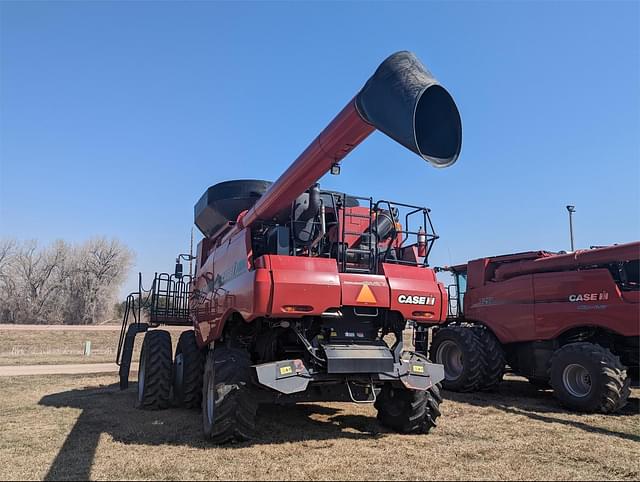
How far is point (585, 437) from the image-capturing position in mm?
6270

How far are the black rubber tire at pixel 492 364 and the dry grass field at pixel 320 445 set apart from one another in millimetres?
1406

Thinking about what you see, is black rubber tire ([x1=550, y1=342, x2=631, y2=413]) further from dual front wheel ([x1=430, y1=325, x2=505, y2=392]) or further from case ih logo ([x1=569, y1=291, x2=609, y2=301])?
dual front wheel ([x1=430, y1=325, x2=505, y2=392])

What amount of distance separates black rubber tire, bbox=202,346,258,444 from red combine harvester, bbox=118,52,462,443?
11mm

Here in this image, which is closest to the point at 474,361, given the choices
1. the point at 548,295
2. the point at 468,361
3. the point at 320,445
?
the point at 468,361

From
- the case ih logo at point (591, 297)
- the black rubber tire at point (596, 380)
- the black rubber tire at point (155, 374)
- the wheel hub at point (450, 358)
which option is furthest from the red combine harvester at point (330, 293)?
the wheel hub at point (450, 358)

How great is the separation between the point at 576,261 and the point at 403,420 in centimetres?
522

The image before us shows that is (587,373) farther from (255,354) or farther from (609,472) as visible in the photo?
(255,354)

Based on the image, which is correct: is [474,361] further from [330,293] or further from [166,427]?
[166,427]

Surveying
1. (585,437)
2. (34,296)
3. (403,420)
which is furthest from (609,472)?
(34,296)

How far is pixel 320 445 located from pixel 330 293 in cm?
168

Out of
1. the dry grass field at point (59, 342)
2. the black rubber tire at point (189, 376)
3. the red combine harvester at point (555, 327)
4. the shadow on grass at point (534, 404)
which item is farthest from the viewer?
the dry grass field at point (59, 342)

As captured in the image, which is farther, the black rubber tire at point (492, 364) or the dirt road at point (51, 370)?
the dirt road at point (51, 370)

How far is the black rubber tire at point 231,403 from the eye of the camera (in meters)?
5.53

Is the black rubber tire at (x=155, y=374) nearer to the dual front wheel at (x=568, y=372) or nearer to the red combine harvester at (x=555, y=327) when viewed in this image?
the red combine harvester at (x=555, y=327)
